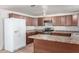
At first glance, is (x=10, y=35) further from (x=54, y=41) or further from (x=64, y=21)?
(x=64, y=21)

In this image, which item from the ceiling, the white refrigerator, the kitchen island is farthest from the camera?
the white refrigerator

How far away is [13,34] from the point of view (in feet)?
10.6

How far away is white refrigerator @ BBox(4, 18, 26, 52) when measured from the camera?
319cm

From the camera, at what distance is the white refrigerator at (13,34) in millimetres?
3193

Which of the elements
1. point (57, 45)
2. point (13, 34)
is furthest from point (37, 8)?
point (13, 34)

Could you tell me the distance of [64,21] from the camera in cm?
402

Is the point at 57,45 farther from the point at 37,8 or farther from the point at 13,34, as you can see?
the point at 13,34

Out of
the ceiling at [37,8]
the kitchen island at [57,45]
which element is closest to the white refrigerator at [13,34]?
the kitchen island at [57,45]

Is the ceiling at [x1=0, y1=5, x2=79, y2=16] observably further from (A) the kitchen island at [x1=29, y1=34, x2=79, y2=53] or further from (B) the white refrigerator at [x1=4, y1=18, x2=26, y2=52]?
(B) the white refrigerator at [x1=4, y1=18, x2=26, y2=52]

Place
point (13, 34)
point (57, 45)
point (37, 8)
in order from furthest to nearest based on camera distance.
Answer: point (13, 34)
point (57, 45)
point (37, 8)

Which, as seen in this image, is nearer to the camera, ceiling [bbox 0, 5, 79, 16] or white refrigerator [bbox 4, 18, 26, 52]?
ceiling [bbox 0, 5, 79, 16]

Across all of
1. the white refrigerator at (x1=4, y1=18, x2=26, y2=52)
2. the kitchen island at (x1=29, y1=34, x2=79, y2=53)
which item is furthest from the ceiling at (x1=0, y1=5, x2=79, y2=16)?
the white refrigerator at (x1=4, y1=18, x2=26, y2=52)

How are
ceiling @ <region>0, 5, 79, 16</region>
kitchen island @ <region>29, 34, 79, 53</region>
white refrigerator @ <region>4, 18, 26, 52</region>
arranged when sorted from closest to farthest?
ceiling @ <region>0, 5, 79, 16</region> → kitchen island @ <region>29, 34, 79, 53</region> → white refrigerator @ <region>4, 18, 26, 52</region>
